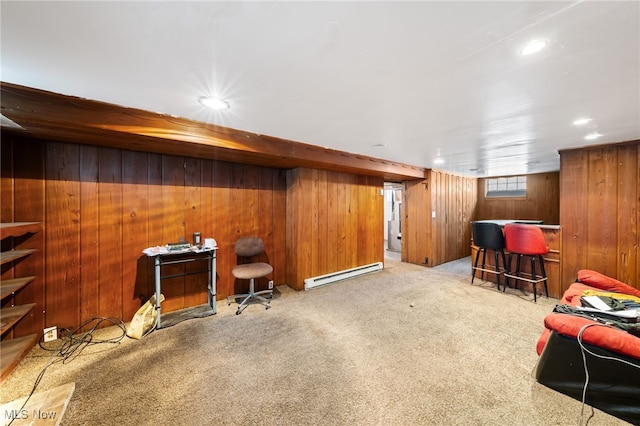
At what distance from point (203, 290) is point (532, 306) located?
4.41 metres

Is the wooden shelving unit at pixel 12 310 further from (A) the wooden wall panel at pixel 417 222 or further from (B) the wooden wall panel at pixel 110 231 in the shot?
(A) the wooden wall panel at pixel 417 222

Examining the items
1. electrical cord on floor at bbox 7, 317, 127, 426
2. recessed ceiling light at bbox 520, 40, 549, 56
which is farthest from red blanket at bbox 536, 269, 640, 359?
electrical cord on floor at bbox 7, 317, 127, 426

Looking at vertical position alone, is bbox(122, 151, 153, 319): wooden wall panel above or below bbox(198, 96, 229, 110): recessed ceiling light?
below

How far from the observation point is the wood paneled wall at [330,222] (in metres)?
3.77

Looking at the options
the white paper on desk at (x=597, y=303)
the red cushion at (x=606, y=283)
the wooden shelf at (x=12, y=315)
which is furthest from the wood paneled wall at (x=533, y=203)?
the wooden shelf at (x=12, y=315)

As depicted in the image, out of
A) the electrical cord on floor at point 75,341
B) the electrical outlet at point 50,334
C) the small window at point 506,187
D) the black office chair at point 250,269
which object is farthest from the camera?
the small window at point 506,187

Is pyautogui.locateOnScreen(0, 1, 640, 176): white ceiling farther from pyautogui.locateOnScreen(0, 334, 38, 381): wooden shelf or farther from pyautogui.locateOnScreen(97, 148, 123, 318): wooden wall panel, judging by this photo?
pyautogui.locateOnScreen(0, 334, 38, 381): wooden shelf

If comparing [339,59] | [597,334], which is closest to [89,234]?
[339,59]

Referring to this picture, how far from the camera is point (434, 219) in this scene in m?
5.21

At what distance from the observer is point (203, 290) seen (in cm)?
321

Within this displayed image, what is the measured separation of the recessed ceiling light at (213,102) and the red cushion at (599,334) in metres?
2.89

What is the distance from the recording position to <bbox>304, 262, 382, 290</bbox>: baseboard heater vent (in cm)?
381

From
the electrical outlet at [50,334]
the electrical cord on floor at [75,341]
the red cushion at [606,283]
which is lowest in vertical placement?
the electrical cord on floor at [75,341]

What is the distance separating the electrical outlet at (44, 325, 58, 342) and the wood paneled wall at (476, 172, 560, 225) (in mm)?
8421
